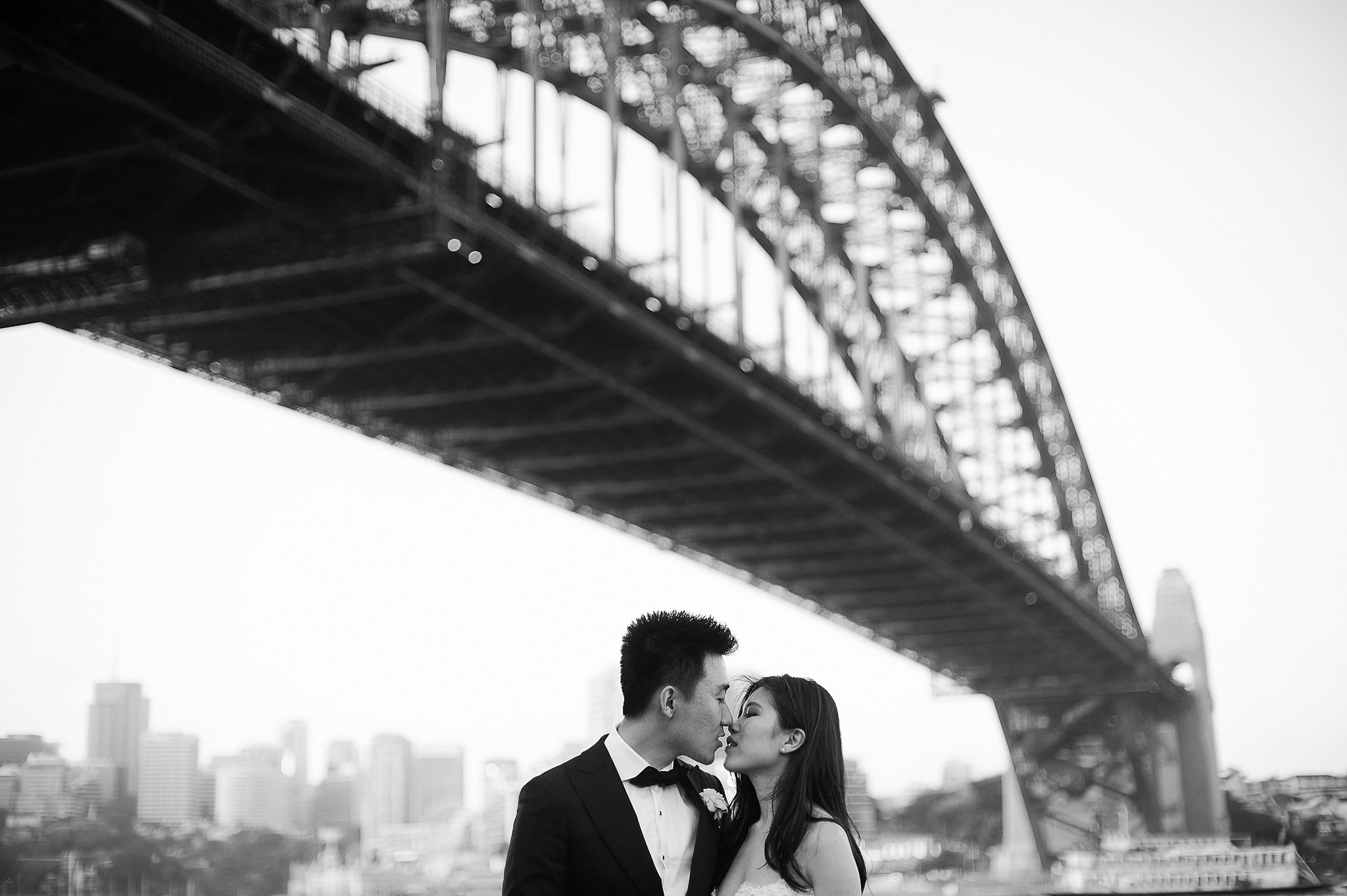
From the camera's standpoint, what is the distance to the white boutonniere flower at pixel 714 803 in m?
3.94

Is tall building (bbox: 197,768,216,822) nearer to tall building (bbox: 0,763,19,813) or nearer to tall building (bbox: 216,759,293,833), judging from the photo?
tall building (bbox: 216,759,293,833)

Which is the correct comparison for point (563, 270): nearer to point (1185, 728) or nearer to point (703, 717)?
point (703, 717)

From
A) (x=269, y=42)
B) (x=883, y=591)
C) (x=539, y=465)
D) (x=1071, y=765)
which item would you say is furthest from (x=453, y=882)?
(x=269, y=42)

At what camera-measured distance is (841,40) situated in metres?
35.2

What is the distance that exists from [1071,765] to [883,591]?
19.1 meters

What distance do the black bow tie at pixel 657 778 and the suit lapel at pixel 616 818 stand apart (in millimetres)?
48

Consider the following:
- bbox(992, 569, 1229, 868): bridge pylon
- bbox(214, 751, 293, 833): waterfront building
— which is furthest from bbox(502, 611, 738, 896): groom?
bbox(992, 569, 1229, 868): bridge pylon

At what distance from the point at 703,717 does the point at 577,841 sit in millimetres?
405

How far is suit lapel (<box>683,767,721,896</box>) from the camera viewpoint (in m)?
3.83

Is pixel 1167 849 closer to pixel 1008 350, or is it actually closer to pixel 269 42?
pixel 1008 350

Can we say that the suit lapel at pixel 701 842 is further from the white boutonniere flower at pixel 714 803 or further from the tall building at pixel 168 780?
the tall building at pixel 168 780

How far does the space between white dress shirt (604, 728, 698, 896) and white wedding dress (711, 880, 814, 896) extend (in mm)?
180

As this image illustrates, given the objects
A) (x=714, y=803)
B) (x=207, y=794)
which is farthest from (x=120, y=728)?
(x=714, y=803)

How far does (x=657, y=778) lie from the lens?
12.4 feet
